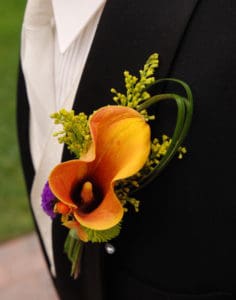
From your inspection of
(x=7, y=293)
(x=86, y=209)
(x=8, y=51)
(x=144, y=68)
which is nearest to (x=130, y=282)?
(x=86, y=209)

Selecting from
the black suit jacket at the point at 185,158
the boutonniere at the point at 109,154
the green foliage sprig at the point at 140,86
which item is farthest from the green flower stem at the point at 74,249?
the green foliage sprig at the point at 140,86

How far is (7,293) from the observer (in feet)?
8.53

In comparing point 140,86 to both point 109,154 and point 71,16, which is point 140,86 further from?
point 71,16

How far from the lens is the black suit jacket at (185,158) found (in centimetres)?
86

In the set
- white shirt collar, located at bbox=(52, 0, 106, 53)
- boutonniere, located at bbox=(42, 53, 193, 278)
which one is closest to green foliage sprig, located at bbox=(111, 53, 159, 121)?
boutonniere, located at bbox=(42, 53, 193, 278)

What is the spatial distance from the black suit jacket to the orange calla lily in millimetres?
75

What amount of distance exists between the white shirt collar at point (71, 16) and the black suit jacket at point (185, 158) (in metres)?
0.05

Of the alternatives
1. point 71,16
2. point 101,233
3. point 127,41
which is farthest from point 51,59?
point 101,233

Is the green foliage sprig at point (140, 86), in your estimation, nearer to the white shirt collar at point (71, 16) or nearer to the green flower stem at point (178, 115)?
the green flower stem at point (178, 115)

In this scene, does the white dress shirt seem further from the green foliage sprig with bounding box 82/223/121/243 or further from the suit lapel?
the green foliage sprig with bounding box 82/223/121/243

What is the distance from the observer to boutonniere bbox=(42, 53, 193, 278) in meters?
0.83

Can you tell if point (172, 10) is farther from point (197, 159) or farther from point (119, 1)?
point (197, 159)

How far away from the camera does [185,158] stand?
0.90 meters

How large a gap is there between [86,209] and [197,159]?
0.16m
